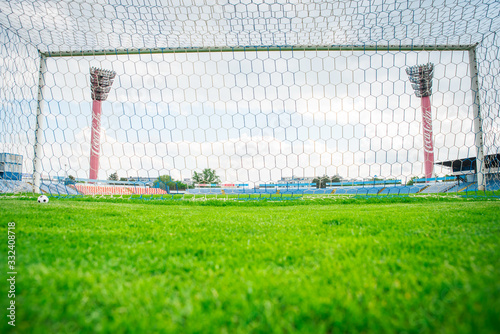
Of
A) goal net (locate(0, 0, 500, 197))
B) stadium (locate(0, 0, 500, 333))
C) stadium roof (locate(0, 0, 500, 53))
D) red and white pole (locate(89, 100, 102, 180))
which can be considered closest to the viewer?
stadium roof (locate(0, 0, 500, 53))

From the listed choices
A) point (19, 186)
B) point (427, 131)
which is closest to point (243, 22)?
point (427, 131)

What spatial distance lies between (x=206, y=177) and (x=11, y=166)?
4763 millimetres

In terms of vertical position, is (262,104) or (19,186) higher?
→ (262,104)

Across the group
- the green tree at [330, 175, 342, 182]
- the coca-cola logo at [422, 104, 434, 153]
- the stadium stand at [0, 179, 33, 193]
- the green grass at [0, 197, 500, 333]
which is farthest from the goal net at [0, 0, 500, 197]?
the green grass at [0, 197, 500, 333]

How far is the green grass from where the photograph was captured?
59 centimetres

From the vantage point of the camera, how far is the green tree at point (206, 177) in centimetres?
528

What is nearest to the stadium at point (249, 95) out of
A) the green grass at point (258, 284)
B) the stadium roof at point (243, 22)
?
the stadium roof at point (243, 22)

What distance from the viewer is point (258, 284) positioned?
2.66 feet

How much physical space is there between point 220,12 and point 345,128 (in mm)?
3439

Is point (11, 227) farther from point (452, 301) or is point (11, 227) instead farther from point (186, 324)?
point (452, 301)

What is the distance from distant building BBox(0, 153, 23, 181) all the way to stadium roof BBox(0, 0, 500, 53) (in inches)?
103

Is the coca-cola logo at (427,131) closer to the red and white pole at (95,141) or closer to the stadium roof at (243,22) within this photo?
the stadium roof at (243,22)

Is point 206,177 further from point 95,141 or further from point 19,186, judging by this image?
point 19,186

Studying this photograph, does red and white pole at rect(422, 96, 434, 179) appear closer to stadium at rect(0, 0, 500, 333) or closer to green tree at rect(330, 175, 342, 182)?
stadium at rect(0, 0, 500, 333)
